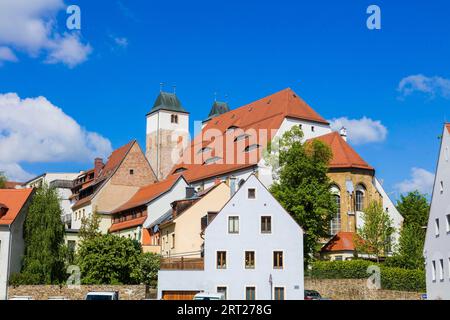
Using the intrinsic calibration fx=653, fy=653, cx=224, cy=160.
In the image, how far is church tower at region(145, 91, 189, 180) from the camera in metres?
129

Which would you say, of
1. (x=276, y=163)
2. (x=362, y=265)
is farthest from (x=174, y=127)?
(x=362, y=265)

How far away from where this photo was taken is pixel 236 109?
336 feet

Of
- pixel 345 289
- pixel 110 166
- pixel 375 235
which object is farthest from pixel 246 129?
pixel 345 289

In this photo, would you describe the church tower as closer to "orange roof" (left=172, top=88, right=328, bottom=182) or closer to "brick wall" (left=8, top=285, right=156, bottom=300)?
"orange roof" (left=172, top=88, right=328, bottom=182)

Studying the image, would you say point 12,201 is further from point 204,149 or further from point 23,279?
point 204,149

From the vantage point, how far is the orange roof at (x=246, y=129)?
8400 centimetres

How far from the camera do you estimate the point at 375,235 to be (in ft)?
206

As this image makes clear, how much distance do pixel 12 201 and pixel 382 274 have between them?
30.0 m

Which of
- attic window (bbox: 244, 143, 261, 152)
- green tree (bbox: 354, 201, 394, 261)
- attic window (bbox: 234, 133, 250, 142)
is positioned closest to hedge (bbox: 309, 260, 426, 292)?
green tree (bbox: 354, 201, 394, 261)

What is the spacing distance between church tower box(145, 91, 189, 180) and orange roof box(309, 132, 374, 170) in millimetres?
53935

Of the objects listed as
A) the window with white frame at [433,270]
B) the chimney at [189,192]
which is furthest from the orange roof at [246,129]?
the window with white frame at [433,270]

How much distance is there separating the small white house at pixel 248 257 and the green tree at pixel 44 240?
8919 mm

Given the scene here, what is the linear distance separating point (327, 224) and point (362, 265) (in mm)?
11416
